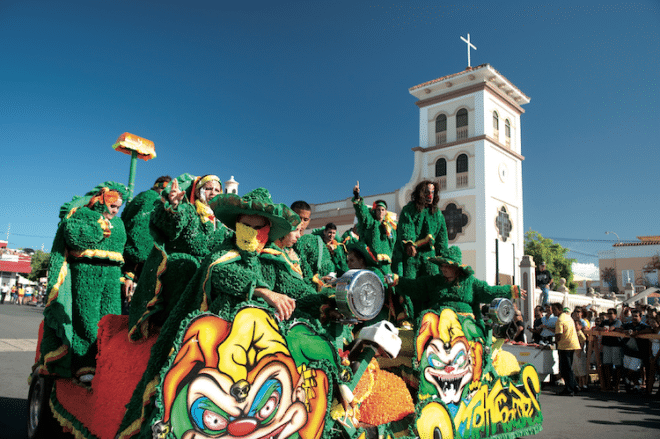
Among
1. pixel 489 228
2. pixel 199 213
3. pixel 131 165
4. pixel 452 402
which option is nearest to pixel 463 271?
pixel 452 402

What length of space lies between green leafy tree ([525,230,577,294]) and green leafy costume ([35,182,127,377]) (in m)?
34.3

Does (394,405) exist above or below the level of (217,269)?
below

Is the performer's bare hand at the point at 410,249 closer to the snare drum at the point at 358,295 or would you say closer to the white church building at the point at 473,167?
the snare drum at the point at 358,295

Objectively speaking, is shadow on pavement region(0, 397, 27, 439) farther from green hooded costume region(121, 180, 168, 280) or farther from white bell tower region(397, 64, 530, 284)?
white bell tower region(397, 64, 530, 284)

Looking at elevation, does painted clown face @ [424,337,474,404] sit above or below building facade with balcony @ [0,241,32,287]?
below

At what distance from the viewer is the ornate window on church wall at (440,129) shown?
27906 millimetres

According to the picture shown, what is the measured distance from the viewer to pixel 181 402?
1.81 meters

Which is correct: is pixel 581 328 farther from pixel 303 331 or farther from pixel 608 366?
pixel 303 331

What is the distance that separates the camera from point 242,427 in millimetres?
1929

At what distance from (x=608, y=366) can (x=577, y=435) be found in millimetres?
4837

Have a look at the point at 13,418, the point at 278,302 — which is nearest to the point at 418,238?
the point at 278,302

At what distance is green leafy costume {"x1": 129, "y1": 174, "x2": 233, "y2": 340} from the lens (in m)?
2.83

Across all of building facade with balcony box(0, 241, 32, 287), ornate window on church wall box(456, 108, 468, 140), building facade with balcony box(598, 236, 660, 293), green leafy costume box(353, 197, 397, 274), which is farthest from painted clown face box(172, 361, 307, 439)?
building facade with balcony box(0, 241, 32, 287)

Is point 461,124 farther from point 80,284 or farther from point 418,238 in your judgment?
point 80,284
